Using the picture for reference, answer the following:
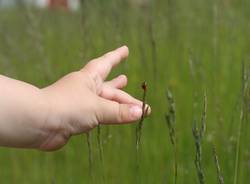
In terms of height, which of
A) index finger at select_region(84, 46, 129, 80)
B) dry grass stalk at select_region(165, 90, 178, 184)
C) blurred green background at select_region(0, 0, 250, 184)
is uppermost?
index finger at select_region(84, 46, 129, 80)

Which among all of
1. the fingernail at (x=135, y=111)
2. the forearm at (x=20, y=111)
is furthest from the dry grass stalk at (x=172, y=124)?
the forearm at (x=20, y=111)

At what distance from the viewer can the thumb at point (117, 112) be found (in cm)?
127

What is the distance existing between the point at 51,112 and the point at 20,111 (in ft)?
0.21

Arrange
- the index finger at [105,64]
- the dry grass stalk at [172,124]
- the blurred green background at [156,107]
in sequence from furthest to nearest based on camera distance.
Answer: the blurred green background at [156,107] → the index finger at [105,64] → the dry grass stalk at [172,124]

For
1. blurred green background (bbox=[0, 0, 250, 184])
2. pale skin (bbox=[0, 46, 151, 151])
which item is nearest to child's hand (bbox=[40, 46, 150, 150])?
pale skin (bbox=[0, 46, 151, 151])

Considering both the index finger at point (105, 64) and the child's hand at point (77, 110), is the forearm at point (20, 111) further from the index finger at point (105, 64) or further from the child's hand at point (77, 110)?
the index finger at point (105, 64)

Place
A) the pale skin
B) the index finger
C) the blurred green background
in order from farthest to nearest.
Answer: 1. the blurred green background
2. the index finger
3. the pale skin

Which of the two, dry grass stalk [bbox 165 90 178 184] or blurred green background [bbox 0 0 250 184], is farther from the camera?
blurred green background [bbox 0 0 250 184]

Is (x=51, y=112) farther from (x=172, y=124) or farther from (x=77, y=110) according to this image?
(x=172, y=124)

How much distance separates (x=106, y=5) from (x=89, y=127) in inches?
69.2

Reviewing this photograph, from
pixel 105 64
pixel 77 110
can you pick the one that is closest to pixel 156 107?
pixel 105 64

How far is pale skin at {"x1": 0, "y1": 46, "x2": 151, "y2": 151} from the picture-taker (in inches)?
50.4

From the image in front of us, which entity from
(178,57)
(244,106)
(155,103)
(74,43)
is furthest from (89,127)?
(74,43)

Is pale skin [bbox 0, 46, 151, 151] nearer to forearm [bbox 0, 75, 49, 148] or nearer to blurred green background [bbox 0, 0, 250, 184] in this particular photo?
forearm [bbox 0, 75, 49, 148]
